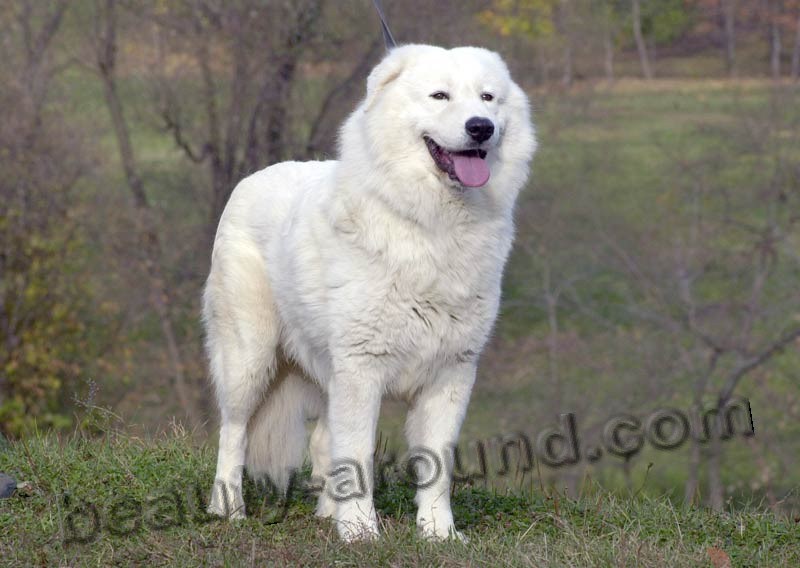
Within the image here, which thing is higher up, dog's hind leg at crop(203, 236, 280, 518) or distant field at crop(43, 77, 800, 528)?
dog's hind leg at crop(203, 236, 280, 518)

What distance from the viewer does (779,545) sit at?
4.34 meters

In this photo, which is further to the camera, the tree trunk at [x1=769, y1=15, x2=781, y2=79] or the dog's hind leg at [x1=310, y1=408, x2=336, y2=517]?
the tree trunk at [x1=769, y1=15, x2=781, y2=79]

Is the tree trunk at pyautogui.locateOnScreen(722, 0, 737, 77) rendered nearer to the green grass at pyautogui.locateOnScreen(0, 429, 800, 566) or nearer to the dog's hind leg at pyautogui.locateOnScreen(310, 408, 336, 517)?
the green grass at pyautogui.locateOnScreen(0, 429, 800, 566)

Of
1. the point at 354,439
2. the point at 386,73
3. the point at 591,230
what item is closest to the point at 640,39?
the point at 591,230

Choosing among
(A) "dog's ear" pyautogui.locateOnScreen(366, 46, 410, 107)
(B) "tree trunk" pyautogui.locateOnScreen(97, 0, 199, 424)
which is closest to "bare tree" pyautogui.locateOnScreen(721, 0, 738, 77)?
(B) "tree trunk" pyautogui.locateOnScreen(97, 0, 199, 424)

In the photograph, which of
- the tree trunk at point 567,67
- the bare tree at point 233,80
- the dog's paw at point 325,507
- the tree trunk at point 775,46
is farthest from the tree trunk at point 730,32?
the dog's paw at point 325,507

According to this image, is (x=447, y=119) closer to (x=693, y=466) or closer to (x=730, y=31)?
(x=693, y=466)

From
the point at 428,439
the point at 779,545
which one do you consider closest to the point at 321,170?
the point at 428,439

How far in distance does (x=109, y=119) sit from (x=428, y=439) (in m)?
14.7

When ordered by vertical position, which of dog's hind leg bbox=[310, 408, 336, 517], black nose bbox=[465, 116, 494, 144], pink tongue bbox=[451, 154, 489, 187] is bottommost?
dog's hind leg bbox=[310, 408, 336, 517]

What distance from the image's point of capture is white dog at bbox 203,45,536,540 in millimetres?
4137

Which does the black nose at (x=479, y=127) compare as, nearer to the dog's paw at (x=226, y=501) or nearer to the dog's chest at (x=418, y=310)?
the dog's chest at (x=418, y=310)

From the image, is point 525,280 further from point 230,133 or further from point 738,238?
point 230,133

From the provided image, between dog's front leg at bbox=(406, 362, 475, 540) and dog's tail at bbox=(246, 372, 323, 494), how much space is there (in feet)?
2.50
